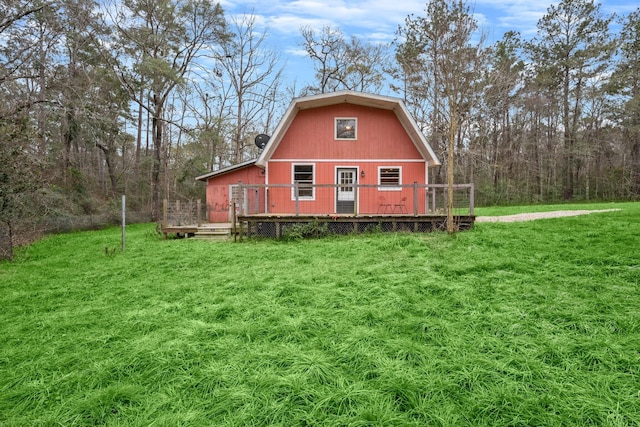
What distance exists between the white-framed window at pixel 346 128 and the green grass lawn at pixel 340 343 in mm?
6399

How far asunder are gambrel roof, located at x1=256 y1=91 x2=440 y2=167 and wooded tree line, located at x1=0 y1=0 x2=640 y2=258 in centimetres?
662

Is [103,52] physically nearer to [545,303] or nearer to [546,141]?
[545,303]

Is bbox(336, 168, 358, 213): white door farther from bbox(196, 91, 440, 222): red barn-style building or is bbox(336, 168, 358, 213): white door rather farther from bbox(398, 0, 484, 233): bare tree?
bbox(398, 0, 484, 233): bare tree

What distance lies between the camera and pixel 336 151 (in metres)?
11.8

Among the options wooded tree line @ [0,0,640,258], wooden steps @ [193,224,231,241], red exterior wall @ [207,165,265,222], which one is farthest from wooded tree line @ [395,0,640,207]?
wooden steps @ [193,224,231,241]

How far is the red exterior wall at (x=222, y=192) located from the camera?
15156 mm

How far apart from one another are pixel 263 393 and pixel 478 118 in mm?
23876

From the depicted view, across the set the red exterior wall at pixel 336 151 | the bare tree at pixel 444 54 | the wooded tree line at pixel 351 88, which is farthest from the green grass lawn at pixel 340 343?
the wooded tree line at pixel 351 88

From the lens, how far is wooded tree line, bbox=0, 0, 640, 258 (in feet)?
62.3

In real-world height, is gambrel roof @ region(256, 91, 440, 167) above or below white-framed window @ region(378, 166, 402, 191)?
above

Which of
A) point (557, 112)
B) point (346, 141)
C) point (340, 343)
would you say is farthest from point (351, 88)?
point (340, 343)

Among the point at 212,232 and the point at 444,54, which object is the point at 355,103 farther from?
the point at 212,232

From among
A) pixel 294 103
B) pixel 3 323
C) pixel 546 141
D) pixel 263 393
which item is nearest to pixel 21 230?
pixel 3 323

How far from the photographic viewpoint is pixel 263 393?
262 cm
